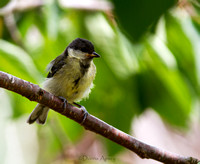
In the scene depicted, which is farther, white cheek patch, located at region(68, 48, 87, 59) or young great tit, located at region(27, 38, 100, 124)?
white cheek patch, located at region(68, 48, 87, 59)

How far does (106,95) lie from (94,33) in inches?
23.2

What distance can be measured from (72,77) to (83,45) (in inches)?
14.3

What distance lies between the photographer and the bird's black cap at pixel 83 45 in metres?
2.79

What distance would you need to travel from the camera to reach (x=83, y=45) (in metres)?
2.87

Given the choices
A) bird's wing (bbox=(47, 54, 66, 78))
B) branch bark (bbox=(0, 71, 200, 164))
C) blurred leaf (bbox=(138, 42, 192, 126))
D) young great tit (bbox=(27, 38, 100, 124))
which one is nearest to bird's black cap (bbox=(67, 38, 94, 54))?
young great tit (bbox=(27, 38, 100, 124))

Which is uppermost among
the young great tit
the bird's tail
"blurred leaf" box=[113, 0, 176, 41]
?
"blurred leaf" box=[113, 0, 176, 41]

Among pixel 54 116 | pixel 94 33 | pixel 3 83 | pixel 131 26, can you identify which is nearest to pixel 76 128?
pixel 54 116

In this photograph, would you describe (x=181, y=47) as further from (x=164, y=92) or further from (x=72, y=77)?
(x=72, y=77)

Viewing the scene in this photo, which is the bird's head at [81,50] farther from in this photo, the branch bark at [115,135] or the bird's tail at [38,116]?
the branch bark at [115,135]

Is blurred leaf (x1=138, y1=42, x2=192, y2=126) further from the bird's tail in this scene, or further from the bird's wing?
the bird's tail

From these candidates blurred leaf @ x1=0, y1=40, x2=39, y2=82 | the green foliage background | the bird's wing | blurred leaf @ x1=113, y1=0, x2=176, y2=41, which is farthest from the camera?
the bird's wing

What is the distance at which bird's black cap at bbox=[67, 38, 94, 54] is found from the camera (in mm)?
2785

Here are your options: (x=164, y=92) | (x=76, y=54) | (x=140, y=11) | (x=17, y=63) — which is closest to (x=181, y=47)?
(x=164, y=92)

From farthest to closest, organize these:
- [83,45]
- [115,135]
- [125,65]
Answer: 1. [83,45]
2. [125,65]
3. [115,135]
